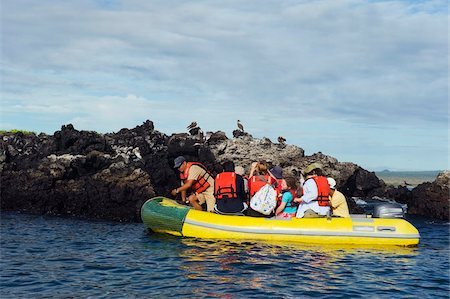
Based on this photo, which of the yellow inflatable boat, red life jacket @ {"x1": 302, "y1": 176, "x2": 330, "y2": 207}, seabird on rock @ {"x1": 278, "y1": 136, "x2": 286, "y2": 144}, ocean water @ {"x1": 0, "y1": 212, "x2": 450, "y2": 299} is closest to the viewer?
ocean water @ {"x1": 0, "y1": 212, "x2": 450, "y2": 299}

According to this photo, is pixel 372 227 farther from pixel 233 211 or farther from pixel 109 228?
pixel 109 228

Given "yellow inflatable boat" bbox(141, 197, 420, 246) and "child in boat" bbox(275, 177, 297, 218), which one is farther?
"child in boat" bbox(275, 177, 297, 218)

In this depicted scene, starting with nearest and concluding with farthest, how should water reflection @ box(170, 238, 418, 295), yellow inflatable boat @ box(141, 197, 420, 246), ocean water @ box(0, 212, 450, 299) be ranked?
ocean water @ box(0, 212, 450, 299) → water reflection @ box(170, 238, 418, 295) → yellow inflatable boat @ box(141, 197, 420, 246)

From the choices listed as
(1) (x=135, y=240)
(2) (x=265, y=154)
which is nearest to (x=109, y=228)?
(1) (x=135, y=240)

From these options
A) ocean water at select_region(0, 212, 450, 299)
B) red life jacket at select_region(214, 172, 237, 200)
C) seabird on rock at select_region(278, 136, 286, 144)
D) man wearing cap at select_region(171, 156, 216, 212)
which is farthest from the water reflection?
seabird on rock at select_region(278, 136, 286, 144)

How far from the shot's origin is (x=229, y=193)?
13797mm

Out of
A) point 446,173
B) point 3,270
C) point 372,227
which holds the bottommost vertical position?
point 3,270

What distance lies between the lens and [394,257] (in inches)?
466

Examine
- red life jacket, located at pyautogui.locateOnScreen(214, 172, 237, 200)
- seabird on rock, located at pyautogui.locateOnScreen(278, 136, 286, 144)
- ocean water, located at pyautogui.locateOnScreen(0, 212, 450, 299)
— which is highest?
seabird on rock, located at pyautogui.locateOnScreen(278, 136, 286, 144)

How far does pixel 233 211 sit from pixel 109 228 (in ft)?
18.0

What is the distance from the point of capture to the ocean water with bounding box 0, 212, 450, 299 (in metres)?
8.89

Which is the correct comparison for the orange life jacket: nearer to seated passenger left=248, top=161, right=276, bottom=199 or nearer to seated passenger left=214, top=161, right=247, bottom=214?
seated passenger left=248, top=161, right=276, bottom=199

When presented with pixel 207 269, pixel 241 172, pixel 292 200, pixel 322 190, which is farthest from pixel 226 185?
pixel 207 269

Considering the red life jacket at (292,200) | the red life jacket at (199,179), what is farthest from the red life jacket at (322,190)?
the red life jacket at (199,179)
